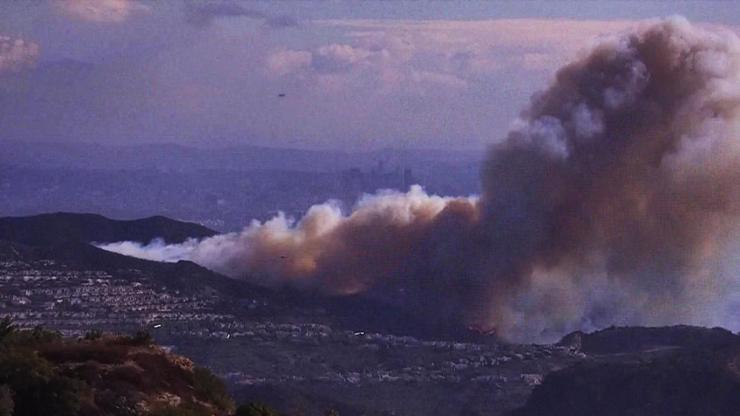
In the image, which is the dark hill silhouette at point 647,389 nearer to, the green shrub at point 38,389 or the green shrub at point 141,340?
the green shrub at point 141,340

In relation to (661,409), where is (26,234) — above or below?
above

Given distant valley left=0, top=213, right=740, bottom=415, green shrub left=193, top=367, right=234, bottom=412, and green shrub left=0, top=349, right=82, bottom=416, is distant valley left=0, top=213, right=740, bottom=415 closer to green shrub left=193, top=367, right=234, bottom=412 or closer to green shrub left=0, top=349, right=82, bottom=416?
green shrub left=193, top=367, right=234, bottom=412

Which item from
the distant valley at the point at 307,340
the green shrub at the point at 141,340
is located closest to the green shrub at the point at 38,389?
the green shrub at the point at 141,340

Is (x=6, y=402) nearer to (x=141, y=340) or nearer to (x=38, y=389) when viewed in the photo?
(x=38, y=389)

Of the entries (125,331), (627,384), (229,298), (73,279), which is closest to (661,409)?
(627,384)

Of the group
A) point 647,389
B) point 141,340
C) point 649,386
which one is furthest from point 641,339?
point 141,340

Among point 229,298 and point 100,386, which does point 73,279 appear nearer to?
point 229,298

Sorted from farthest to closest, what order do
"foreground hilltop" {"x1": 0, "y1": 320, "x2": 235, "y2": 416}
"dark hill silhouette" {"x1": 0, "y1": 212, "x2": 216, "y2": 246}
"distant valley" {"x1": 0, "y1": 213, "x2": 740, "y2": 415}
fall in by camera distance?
1. "dark hill silhouette" {"x1": 0, "y1": 212, "x2": 216, "y2": 246}
2. "distant valley" {"x1": 0, "y1": 213, "x2": 740, "y2": 415}
3. "foreground hilltop" {"x1": 0, "y1": 320, "x2": 235, "y2": 416}

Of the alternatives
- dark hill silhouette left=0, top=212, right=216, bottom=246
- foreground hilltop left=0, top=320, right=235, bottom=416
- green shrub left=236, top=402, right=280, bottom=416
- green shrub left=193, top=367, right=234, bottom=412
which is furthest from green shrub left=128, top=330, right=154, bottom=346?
dark hill silhouette left=0, top=212, right=216, bottom=246
